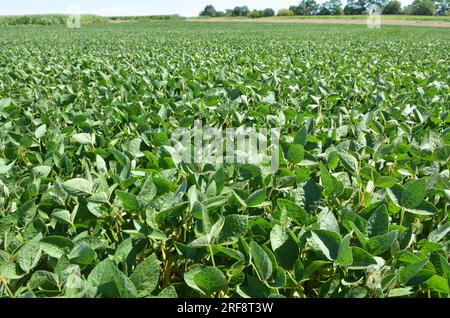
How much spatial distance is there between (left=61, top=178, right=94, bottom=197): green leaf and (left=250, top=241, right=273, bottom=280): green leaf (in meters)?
0.62

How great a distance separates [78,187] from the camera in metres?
1.40

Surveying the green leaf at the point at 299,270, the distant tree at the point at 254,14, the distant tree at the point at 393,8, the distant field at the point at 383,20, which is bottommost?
the green leaf at the point at 299,270

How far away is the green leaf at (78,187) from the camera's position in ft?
4.57

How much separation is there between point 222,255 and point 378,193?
68 centimetres

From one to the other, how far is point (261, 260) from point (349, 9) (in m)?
128

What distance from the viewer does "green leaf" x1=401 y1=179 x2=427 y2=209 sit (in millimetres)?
1362

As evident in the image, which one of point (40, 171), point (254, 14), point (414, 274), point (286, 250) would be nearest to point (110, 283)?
point (286, 250)

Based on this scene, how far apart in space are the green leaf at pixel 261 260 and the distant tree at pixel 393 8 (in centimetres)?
12510

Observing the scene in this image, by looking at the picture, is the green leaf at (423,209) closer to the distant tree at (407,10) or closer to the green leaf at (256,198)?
the green leaf at (256,198)

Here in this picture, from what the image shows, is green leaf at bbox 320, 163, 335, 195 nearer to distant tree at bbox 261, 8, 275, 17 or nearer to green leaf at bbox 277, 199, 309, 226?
green leaf at bbox 277, 199, 309, 226

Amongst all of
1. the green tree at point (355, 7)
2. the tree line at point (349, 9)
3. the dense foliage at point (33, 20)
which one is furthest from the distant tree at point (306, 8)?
the dense foliage at point (33, 20)
